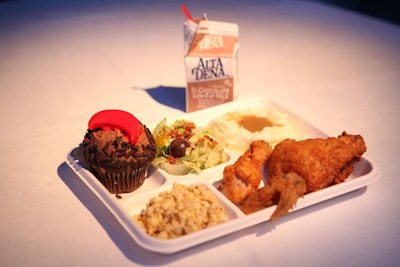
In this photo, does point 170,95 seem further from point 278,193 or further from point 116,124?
point 278,193

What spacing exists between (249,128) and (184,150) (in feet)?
2.15

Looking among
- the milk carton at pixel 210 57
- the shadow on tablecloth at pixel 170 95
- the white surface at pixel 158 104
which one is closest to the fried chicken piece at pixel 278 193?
the white surface at pixel 158 104

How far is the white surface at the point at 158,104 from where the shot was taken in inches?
98.5

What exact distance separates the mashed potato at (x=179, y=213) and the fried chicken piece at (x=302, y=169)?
9.4 inches

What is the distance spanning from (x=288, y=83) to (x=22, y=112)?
2713mm

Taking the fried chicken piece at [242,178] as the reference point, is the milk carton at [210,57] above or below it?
above

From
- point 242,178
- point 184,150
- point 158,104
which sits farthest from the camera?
point 158,104

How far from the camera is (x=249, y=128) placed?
3.58m

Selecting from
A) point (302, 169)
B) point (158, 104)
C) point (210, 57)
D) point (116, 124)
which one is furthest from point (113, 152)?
point (158, 104)

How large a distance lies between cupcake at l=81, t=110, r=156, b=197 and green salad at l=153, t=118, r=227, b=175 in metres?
0.22

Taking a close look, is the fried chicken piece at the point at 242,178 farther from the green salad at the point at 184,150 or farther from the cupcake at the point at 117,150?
the cupcake at the point at 117,150

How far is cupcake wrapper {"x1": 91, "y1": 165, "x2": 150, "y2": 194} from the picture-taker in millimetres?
2861

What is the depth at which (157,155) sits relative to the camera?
129 inches

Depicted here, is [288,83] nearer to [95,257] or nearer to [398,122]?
[398,122]
